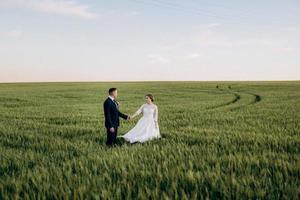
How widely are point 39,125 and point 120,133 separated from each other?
476 centimetres

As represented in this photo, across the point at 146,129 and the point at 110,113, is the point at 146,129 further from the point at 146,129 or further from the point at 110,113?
the point at 110,113

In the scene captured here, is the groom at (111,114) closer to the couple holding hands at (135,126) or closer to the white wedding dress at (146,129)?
the couple holding hands at (135,126)

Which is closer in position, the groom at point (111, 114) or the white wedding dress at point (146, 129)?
the groom at point (111, 114)

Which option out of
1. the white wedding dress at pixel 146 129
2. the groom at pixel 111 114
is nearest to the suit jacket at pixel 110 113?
the groom at pixel 111 114

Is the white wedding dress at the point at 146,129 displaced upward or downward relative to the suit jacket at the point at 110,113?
downward

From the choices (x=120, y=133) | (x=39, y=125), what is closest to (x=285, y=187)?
(x=120, y=133)

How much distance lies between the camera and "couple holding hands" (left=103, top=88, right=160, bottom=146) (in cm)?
1224

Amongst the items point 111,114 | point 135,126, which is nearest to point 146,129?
point 135,126

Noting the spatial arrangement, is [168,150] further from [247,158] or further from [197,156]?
[247,158]

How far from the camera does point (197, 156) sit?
9461 mm

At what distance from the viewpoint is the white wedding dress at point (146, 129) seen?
13.1 metres

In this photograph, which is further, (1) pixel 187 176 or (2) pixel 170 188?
(1) pixel 187 176

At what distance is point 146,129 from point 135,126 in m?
0.44

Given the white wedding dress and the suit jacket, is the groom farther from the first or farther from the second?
the white wedding dress
